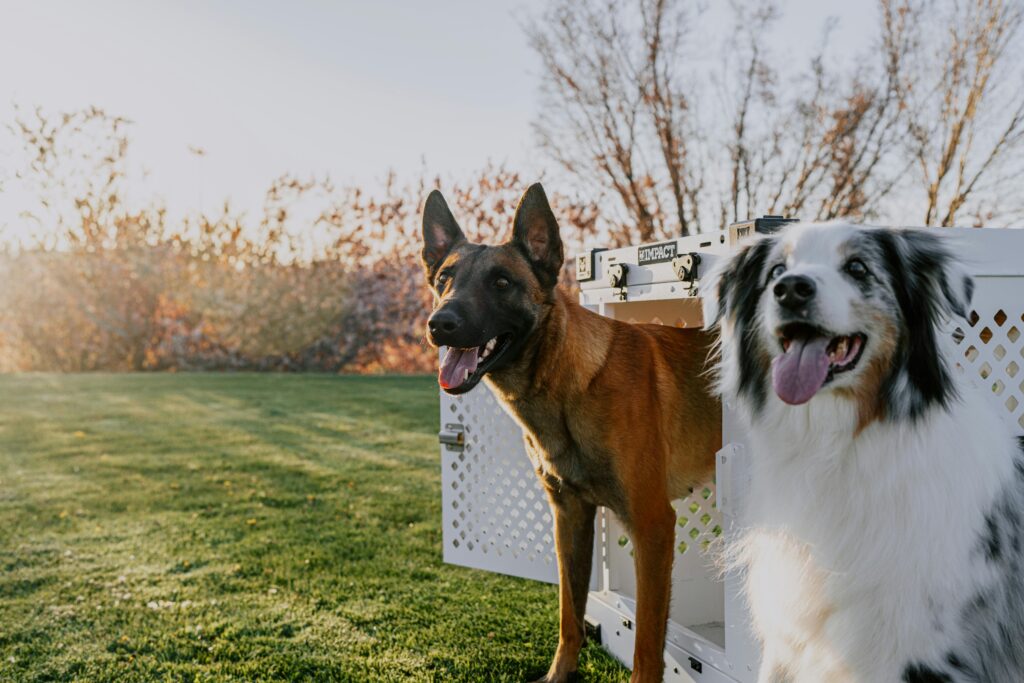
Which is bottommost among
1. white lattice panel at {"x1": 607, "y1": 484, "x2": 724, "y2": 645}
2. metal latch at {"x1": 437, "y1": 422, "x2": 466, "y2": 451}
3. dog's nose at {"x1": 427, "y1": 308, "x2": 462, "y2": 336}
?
white lattice panel at {"x1": 607, "y1": 484, "x2": 724, "y2": 645}

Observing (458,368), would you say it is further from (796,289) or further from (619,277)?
(796,289)

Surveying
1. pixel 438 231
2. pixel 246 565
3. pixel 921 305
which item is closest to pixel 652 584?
pixel 921 305

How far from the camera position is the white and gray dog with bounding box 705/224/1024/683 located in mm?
1636

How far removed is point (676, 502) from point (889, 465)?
1.57 meters

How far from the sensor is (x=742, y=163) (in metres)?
10.9

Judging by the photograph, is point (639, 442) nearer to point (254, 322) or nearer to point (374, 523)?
point (374, 523)

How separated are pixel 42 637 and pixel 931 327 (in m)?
3.43

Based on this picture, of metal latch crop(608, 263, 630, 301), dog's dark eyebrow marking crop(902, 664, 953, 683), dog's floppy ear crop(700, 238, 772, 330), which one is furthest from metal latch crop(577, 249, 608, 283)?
dog's dark eyebrow marking crop(902, 664, 953, 683)

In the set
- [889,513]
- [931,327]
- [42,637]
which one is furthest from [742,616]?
[42,637]

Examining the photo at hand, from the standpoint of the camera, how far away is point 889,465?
1667 mm

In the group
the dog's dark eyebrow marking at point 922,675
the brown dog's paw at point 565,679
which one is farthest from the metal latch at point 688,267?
the brown dog's paw at point 565,679

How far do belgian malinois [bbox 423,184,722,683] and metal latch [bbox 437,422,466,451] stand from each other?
0.78 meters

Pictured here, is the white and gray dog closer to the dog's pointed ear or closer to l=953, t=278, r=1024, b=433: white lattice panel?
l=953, t=278, r=1024, b=433: white lattice panel

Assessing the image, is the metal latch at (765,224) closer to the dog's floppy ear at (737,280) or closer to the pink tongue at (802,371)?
the dog's floppy ear at (737,280)
